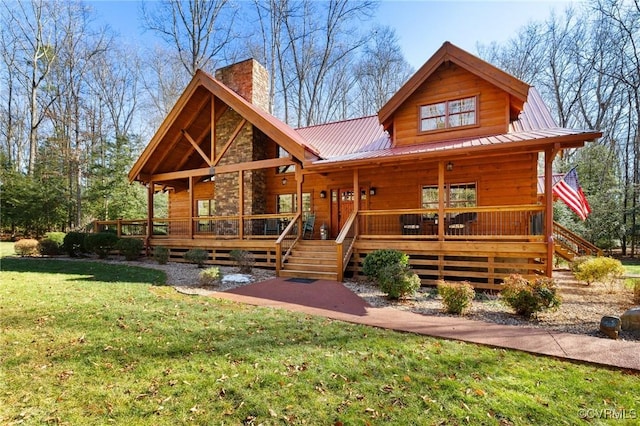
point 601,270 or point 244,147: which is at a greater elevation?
point 244,147

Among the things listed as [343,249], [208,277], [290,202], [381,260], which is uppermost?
[290,202]

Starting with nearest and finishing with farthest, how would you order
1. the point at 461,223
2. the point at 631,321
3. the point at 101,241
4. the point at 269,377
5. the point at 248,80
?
the point at 269,377, the point at 631,321, the point at 461,223, the point at 101,241, the point at 248,80

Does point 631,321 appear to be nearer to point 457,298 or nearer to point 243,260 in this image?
point 457,298

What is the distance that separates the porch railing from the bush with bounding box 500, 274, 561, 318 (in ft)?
7.88

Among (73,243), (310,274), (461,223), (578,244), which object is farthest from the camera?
(73,243)

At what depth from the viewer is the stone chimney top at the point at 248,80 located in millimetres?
14172

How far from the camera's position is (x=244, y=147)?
13.4m

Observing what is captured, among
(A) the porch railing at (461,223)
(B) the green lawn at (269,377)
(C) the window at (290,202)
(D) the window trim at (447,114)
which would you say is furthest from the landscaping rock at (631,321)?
(C) the window at (290,202)

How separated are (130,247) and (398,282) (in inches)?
431

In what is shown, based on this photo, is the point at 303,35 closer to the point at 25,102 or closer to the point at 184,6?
the point at 184,6

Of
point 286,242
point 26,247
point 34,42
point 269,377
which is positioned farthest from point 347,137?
point 34,42

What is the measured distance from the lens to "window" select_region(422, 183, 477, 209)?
10391 millimetres

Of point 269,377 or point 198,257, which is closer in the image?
point 269,377

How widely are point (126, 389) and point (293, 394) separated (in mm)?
1607
